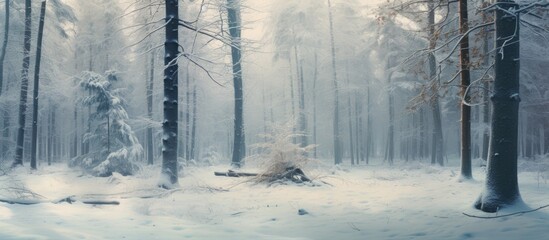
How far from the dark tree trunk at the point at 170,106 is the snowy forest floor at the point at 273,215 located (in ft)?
1.96

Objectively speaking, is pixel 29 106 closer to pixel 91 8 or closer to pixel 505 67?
pixel 91 8

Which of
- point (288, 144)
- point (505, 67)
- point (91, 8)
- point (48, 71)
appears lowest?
point (288, 144)

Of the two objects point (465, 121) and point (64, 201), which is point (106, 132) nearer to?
point (64, 201)

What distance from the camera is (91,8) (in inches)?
1086

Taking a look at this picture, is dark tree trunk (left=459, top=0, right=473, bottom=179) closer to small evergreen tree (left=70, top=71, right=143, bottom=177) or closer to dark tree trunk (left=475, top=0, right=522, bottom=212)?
dark tree trunk (left=475, top=0, right=522, bottom=212)

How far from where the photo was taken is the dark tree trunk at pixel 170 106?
33.9 ft

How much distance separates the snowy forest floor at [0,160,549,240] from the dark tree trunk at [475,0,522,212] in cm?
31

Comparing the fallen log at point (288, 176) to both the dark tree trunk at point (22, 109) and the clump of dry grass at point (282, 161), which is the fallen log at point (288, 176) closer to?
the clump of dry grass at point (282, 161)

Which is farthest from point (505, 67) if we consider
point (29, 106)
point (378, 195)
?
point (29, 106)

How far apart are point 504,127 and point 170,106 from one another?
7.75 m

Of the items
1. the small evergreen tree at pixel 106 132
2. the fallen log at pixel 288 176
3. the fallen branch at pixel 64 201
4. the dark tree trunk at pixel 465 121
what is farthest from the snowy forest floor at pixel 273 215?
the small evergreen tree at pixel 106 132

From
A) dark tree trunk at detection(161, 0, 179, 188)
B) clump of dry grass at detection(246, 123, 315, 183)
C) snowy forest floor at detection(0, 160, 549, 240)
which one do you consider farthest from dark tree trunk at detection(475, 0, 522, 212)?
dark tree trunk at detection(161, 0, 179, 188)

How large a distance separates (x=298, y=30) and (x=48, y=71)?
16.9 m

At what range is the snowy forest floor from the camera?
5.67 meters
